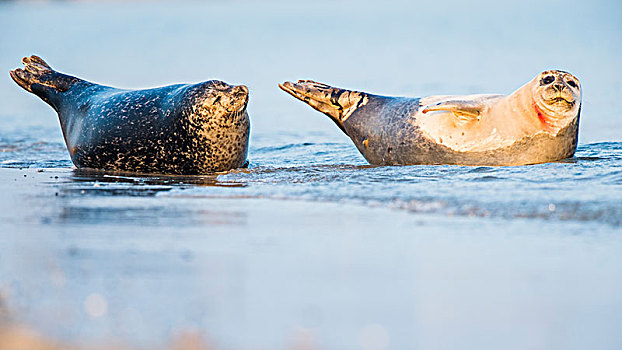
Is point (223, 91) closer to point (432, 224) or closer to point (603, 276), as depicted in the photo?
point (432, 224)

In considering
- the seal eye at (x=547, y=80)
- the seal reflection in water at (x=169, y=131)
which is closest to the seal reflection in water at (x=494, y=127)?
the seal eye at (x=547, y=80)

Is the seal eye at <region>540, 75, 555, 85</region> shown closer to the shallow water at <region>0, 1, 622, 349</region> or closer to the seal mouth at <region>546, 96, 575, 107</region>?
the seal mouth at <region>546, 96, 575, 107</region>

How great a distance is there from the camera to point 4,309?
251 centimetres

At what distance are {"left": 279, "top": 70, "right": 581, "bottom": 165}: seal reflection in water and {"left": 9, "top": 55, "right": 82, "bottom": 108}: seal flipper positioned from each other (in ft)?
8.99

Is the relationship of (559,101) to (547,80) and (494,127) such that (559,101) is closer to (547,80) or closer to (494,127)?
(547,80)

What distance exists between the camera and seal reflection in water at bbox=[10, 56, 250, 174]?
6.07 m

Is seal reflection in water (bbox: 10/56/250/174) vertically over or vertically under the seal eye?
under

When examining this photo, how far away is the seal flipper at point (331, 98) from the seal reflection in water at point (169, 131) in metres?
0.80

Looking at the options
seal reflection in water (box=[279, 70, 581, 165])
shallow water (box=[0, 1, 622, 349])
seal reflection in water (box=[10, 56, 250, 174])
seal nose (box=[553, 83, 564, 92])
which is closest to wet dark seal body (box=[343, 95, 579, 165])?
seal reflection in water (box=[279, 70, 581, 165])

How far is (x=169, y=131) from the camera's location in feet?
20.0

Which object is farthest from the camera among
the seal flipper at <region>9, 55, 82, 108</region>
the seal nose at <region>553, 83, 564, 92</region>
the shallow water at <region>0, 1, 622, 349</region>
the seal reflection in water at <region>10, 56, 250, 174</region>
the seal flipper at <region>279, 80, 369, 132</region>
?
the seal flipper at <region>9, 55, 82, 108</region>

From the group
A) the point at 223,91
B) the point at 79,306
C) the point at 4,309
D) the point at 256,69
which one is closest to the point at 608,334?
the point at 79,306

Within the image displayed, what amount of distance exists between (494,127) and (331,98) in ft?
5.00

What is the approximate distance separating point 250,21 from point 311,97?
1933cm
